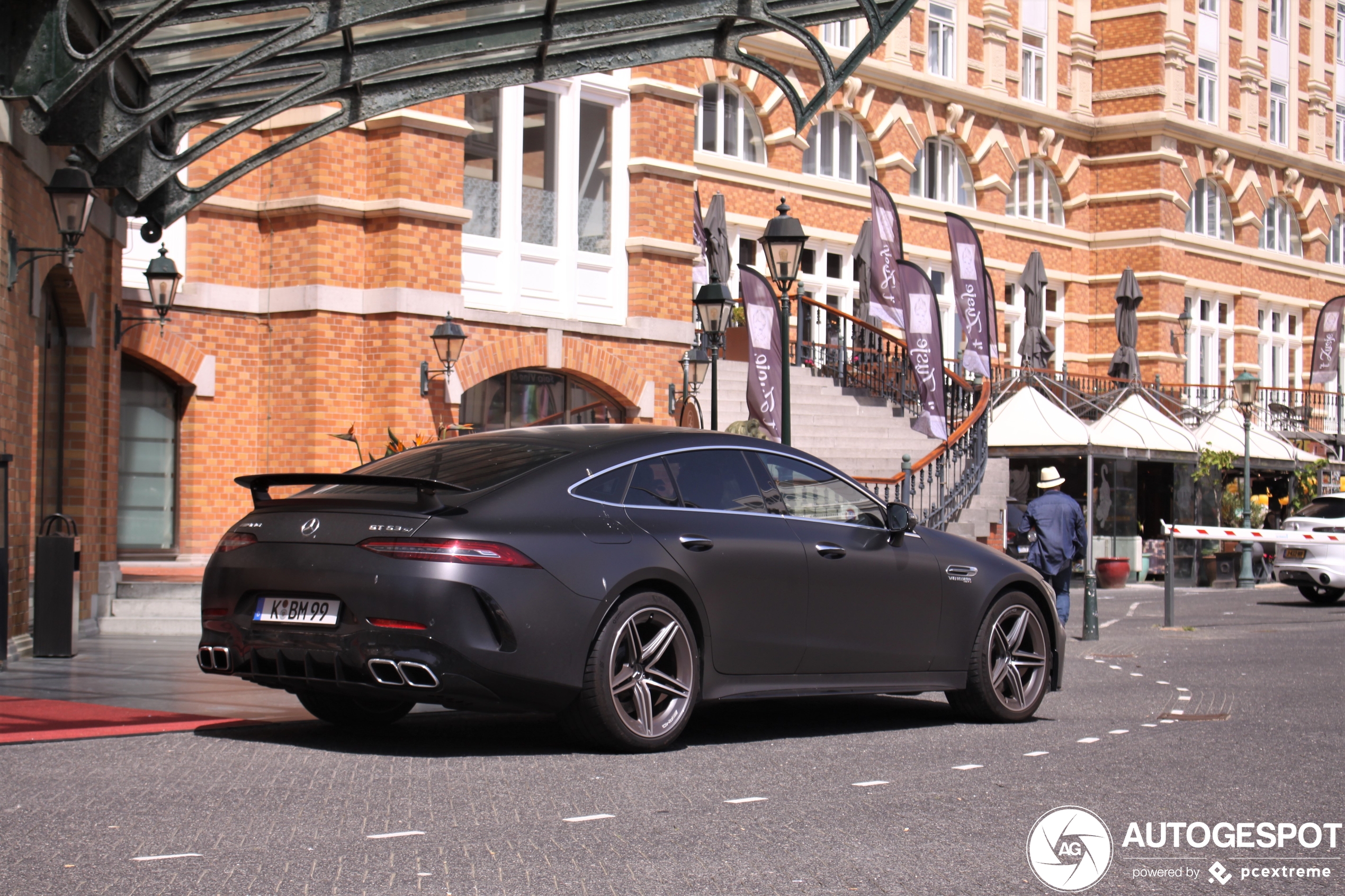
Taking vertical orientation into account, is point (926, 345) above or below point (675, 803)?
above

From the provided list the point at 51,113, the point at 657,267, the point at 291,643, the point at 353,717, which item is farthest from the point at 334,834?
the point at 657,267

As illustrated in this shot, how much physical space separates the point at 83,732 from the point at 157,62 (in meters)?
6.89

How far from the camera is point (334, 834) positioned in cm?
532

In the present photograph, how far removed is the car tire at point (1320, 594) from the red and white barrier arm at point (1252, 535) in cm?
88

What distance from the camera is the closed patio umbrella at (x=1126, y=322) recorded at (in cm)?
3525

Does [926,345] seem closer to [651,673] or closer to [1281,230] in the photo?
[651,673]

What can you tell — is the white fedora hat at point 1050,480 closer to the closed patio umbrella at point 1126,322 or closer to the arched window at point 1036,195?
the closed patio umbrella at point 1126,322

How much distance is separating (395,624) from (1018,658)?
3.86 m

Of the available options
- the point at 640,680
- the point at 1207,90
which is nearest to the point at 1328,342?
the point at 1207,90

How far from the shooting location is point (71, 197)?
1093cm

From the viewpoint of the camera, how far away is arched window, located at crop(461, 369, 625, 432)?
20156 millimetres

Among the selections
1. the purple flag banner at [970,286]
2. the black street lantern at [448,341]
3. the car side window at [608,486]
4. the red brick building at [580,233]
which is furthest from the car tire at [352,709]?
the purple flag banner at [970,286]

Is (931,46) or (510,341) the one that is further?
(931,46)

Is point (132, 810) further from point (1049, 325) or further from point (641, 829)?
point (1049, 325)
